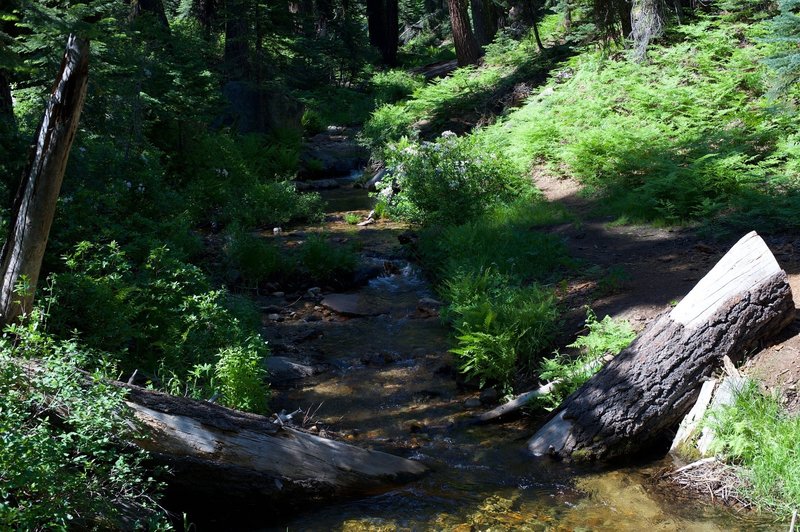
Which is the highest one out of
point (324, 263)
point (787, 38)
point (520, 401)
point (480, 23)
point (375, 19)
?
point (375, 19)

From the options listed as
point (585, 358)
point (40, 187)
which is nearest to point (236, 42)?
point (40, 187)

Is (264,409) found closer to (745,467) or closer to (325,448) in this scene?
(325,448)

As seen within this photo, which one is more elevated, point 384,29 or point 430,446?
point 384,29

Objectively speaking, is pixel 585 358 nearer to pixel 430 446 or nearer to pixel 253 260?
pixel 430 446

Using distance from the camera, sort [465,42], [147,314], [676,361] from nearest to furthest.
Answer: [676,361]
[147,314]
[465,42]

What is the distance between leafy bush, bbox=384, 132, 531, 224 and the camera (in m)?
12.9

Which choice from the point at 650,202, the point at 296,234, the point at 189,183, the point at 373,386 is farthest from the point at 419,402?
the point at 189,183

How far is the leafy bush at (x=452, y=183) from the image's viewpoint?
1291cm

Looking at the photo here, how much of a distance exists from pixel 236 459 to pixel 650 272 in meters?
5.79

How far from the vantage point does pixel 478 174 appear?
1332cm

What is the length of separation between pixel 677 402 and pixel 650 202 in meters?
5.38

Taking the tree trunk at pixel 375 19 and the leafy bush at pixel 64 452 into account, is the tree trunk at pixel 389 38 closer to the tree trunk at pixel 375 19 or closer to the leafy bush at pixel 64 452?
the tree trunk at pixel 375 19

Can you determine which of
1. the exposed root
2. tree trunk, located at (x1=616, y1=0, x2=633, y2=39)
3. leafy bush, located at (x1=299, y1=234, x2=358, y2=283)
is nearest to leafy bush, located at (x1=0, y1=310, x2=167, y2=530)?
the exposed root

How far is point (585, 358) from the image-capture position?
7145mm
